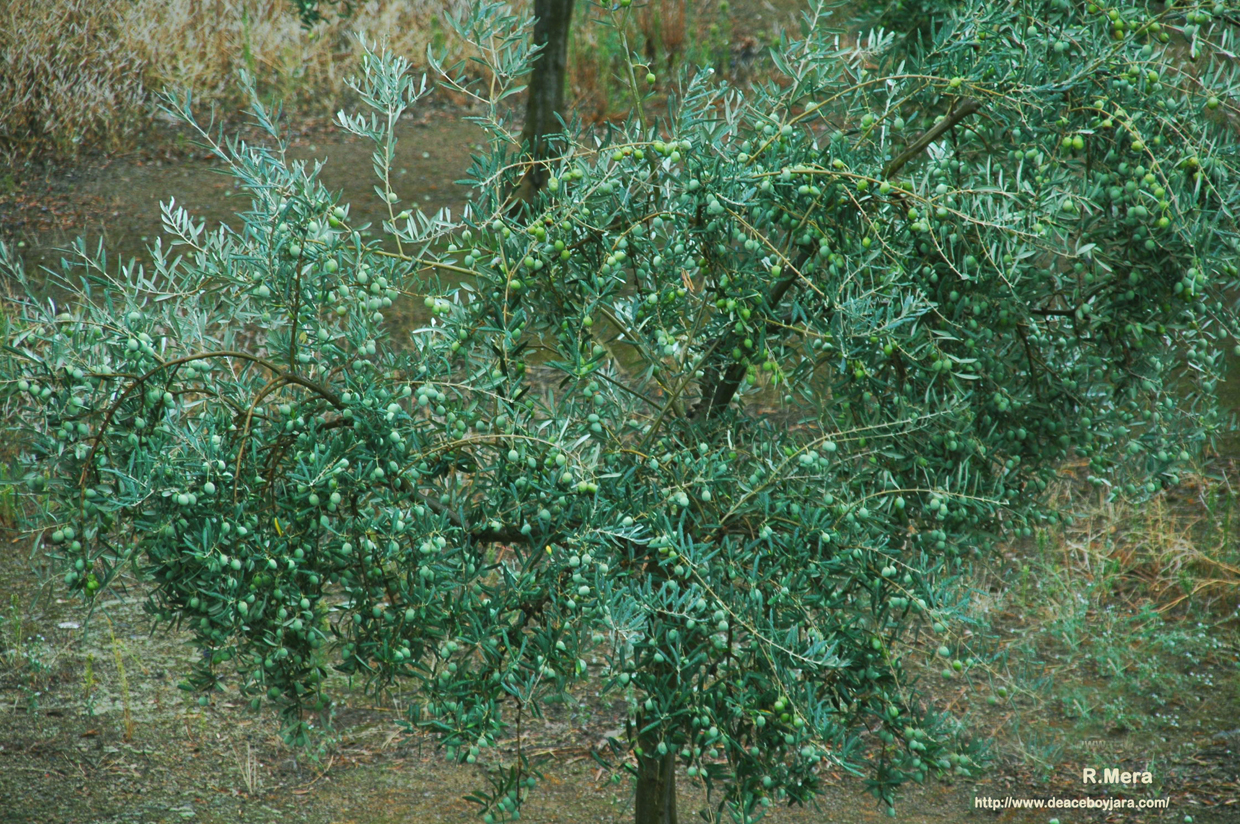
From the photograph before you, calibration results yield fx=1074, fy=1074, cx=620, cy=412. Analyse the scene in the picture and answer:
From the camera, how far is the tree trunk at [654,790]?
2846mm

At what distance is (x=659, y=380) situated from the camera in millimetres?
2506

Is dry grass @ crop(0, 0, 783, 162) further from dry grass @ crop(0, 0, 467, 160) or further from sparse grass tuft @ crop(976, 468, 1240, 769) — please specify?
sparse grass tuft @ crop(976, 468, 1240, 769)

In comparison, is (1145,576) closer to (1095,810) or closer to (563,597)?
(1095,810)

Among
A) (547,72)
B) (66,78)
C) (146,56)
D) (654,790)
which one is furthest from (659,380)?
(146,56)

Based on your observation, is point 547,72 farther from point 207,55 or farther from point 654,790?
point 654,790

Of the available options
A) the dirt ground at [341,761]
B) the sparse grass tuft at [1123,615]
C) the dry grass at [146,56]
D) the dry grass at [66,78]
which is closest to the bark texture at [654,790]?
the dirt ground at [341,761]

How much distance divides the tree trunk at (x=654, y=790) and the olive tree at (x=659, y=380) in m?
0.35

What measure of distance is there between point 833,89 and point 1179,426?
134 cm

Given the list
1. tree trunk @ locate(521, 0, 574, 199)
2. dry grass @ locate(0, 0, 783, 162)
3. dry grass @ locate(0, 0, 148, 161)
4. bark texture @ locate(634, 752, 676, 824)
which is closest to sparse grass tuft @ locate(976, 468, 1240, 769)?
bark texture @ locate(634, 752, 676, 824)

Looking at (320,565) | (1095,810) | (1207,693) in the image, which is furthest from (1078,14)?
(1207,693)

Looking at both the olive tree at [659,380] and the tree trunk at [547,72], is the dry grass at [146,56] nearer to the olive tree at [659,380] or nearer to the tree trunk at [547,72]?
the tree trunk at [547,72]

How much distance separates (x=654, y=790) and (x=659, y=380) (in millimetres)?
1149

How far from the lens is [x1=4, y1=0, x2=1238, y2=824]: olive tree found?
214cm

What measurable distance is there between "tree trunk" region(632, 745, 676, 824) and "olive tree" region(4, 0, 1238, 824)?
1.14ft
